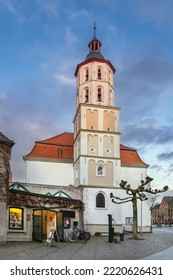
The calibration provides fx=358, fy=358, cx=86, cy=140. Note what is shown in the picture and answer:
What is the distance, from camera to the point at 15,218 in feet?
81.5

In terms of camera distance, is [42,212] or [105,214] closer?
[42,212]

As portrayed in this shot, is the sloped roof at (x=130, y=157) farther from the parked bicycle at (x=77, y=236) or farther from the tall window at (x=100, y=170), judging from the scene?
the parked bicycle at (x=77, y=236)

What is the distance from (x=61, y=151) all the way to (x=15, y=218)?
66.5 ft

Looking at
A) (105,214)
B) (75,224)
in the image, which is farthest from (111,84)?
(75,224)

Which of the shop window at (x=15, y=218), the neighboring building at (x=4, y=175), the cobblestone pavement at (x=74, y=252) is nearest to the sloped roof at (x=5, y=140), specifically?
the neighboring building at (x=4, y=175)

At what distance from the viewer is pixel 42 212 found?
2556 centimetres

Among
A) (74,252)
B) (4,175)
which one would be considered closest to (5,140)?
(4,175)

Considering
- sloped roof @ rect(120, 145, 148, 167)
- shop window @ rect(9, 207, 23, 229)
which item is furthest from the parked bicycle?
sloped roof @ rect(120, 145, 148, 167)

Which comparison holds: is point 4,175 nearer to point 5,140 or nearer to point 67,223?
point 5,140

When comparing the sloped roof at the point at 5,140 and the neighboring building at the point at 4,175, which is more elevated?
the sloped roof at the point at 5,140

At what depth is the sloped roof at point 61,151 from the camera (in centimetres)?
4353
